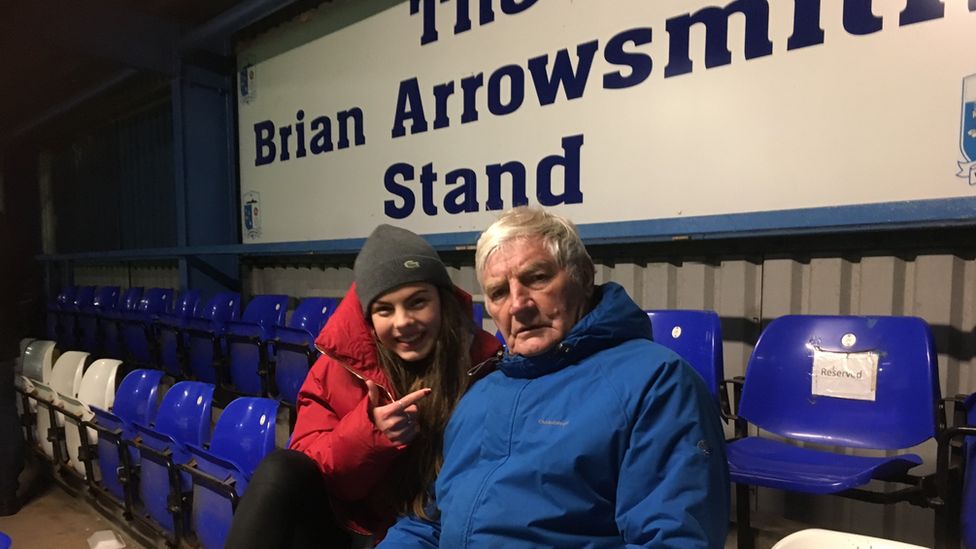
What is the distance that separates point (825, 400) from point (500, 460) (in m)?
1.25

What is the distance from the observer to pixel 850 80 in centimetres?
204

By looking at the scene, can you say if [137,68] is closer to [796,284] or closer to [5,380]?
[5,380]

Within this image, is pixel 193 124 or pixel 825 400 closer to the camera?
pixel 825 400

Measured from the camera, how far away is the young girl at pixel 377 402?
46.5 inches

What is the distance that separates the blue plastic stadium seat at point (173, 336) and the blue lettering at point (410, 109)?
85.7 inches

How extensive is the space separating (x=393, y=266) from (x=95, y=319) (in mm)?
5259

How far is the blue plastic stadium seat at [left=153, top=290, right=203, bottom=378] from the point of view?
4.09m

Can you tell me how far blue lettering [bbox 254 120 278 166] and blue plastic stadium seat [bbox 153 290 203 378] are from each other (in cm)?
137

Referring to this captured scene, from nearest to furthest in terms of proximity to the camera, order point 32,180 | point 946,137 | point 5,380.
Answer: point 946,137 → point 5,380 → point 32,180

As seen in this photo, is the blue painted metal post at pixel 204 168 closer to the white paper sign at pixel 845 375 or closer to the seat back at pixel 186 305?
the seat back at pixel 186 305

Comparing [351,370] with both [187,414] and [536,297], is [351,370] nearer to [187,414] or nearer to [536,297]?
[536,297]

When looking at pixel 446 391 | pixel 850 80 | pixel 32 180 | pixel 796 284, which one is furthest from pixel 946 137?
pixel 32 180

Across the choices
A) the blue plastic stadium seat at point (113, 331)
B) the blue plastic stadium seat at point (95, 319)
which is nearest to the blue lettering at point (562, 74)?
the blue plastic stadium seat at point (113, 331)

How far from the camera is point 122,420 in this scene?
2.34 meters
